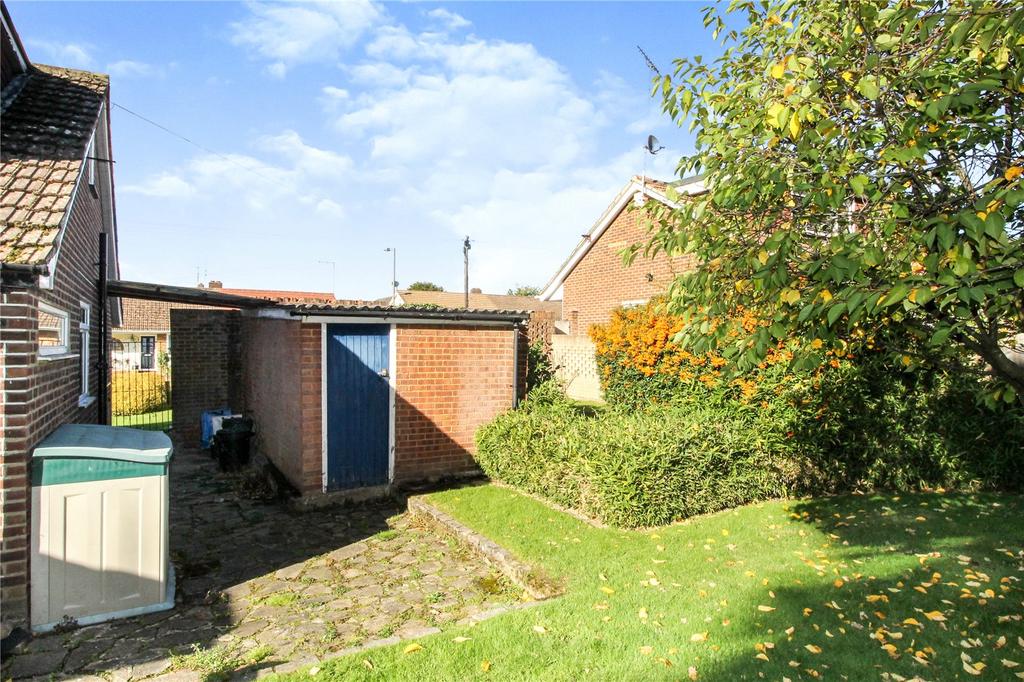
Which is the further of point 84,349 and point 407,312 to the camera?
point 407,312

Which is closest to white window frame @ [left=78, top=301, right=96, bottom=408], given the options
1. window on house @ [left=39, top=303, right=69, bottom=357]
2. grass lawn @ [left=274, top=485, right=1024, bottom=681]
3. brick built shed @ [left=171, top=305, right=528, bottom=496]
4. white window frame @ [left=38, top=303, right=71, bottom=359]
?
window on house @ [left=39, top=303, right=69, bottom=357]

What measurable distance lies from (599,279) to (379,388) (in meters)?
11.0

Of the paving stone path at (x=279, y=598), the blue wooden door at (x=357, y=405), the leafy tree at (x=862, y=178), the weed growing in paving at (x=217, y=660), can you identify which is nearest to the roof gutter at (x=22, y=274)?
the paving stone path at (x=279, y=598)

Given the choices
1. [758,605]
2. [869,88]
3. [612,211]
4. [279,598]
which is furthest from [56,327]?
[612,211]

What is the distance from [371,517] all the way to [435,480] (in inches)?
62.9

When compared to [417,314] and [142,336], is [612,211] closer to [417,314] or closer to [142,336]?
[417,314]

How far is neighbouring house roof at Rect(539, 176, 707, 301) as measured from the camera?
15078 mm

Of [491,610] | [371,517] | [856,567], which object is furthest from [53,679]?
[856,567]

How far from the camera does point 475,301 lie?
45.2 m

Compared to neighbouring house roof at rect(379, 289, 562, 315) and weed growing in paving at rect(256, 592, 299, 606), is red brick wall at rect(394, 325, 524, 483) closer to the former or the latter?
weed growing in paving at rect(256, 592, 299, 606)

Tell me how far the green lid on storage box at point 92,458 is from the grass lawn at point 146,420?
1190 cm

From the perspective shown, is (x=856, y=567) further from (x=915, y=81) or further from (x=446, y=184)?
(x=446, y=184)

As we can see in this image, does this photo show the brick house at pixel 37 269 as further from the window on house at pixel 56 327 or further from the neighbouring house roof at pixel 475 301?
the neighbouring house roof at pixel 475 301

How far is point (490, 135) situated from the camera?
485 inches
